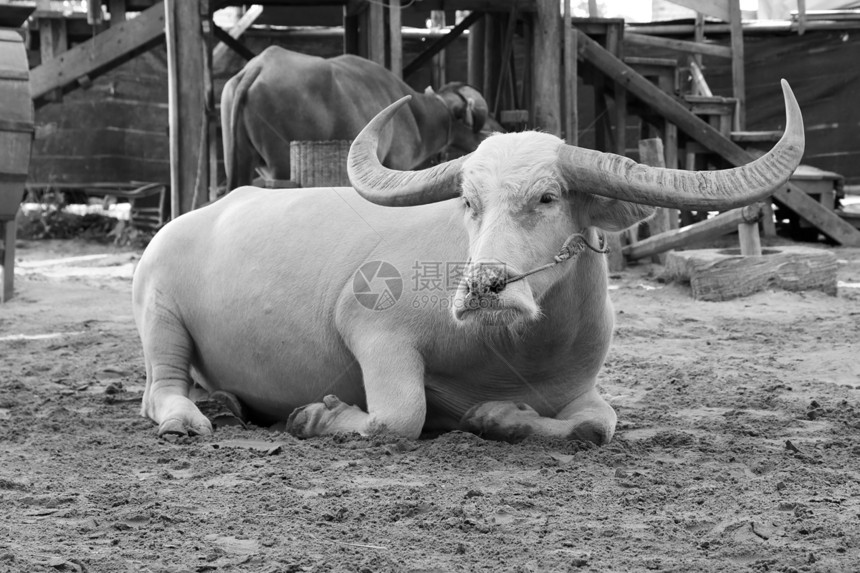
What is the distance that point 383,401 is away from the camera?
15.0 ft

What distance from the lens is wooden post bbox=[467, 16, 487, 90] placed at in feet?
44.2

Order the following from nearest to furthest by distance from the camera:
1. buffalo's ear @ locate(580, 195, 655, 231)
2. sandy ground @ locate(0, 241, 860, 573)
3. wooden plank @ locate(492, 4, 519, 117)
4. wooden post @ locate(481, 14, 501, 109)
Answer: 1. sandy ground @ locate(0, 241, 860, 573)
2. buffalo's ear @ locate(580, 195, 655, 231)
3. wooden plank @ locate(492, 4, 519, 117)
4. wooden post @ locate(481, 14, 501, 109)

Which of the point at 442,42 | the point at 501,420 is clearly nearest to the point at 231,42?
the point at 442,42

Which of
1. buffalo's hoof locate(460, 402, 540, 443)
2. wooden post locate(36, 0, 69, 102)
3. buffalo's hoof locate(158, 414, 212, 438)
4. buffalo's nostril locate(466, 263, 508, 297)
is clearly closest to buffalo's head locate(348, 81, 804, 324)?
buffalo's nostril locate(466, 263, 508, 297)

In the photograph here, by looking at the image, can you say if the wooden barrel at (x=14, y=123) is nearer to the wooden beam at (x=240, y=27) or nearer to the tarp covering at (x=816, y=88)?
the wooden beam at (x=240, y=27)

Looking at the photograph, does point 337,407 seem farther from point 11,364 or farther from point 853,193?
point 853,193

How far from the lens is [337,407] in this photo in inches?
189

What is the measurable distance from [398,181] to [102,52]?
807 cm

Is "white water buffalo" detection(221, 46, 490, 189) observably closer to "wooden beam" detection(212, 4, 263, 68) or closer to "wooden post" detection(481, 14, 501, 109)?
"wooden post" detection(481, 14, 501, 109)

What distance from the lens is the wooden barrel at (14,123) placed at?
8992 millimetres

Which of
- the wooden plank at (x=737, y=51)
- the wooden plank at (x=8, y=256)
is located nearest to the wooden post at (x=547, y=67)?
the wooden plank at (x=737, y=51)

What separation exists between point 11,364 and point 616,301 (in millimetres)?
4791

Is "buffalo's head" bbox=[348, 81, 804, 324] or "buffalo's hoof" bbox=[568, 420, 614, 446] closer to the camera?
"buffalo's head" bbox=[348, 81, 804, 324]

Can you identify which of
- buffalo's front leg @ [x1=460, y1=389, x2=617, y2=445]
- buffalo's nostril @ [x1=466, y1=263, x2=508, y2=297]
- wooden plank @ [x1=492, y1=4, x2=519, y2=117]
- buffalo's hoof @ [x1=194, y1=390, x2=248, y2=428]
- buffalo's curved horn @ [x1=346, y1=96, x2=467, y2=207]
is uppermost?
wooden plank @ [x1=492, y1=4, x2=519, y2=117]
